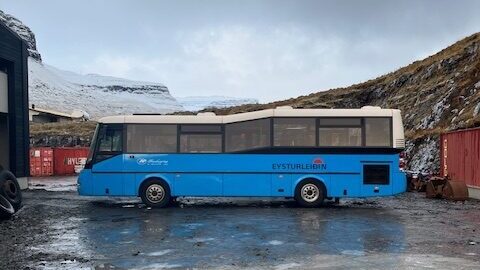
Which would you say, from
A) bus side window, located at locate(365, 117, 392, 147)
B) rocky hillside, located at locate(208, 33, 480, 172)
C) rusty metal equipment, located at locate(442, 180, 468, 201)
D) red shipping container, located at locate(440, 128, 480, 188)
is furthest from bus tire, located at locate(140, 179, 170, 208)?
rocky hillside, located at locate(208, 33, 480, 172)

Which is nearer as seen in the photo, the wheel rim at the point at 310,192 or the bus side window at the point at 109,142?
the wheel rim at the point at 310,192

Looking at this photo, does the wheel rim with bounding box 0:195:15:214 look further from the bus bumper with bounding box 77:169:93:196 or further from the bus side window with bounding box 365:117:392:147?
the bus side window with bounding box 365:117:392:147

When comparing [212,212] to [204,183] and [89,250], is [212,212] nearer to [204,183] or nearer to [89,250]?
[204,183]

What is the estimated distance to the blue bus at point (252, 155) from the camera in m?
16.8

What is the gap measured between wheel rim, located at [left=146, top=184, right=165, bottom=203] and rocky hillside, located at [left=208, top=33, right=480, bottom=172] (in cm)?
1538

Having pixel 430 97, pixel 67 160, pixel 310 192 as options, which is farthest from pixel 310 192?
pixel 67 160

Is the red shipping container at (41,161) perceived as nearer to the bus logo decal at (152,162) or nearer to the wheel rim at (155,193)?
the bus logo decal at (152,162)

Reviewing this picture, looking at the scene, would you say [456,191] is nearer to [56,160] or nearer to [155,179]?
[155,179]

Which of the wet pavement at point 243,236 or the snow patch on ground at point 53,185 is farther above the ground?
the wet pavement at point 243,236

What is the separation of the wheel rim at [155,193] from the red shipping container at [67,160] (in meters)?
24.7

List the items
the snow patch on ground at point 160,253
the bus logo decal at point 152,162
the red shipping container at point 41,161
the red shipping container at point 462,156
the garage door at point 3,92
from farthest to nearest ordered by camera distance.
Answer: the red shipping container at point 41,161
the garage door at point 3,92
the red shipping container at point 462,156
the bus logo decal at point 152,162
the snow patch on ground at point 160,253

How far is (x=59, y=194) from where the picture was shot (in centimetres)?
2267

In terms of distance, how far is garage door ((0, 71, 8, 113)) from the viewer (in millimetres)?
22547

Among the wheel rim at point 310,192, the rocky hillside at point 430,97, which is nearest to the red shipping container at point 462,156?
the rocky hillside at point 430,97
